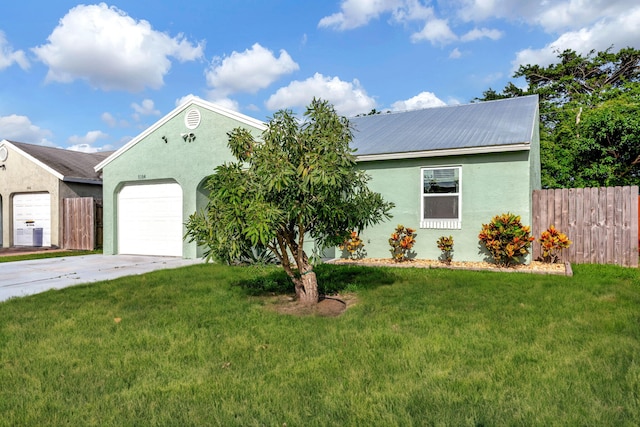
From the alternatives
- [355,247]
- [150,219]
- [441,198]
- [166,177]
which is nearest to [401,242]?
[355,247]

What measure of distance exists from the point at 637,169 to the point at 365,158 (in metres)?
11.6

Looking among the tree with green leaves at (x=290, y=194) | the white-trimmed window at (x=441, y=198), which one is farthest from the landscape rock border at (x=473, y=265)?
the tree with green leaves at (x=290, y=194)

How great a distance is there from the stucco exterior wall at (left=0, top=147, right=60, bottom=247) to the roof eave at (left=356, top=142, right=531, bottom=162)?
12930mm

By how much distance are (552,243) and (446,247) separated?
2.46 meters

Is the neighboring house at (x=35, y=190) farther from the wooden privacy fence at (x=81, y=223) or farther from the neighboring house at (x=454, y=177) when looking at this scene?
the neighboring house at (x=454, y=177)

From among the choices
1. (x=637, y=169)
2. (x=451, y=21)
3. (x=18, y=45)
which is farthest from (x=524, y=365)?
(x=18, y=45)

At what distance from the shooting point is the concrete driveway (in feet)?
25.4

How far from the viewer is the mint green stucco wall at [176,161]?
11648mm

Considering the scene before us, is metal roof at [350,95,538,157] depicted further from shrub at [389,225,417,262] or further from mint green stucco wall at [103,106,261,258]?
mint green stucco wall at [103,106,261,258]

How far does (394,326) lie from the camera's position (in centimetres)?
483

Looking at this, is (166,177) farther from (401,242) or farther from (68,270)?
(401,242)

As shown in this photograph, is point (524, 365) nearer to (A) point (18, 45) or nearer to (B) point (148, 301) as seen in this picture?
(B) point (148, 301)

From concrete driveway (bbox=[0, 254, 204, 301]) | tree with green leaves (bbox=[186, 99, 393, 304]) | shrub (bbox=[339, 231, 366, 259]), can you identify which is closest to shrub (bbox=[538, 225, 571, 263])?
shrub (bbox=[339, 231, 366, 259])

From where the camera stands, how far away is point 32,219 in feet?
53.5
